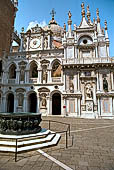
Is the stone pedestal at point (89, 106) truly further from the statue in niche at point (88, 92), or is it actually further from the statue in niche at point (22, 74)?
the statue in niche at point (22, 74)

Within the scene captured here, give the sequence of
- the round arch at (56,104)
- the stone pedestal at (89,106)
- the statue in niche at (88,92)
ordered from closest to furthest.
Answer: the stone pedestal at (89,106), the statue in niche at (88,92), the round arch at (56,104)

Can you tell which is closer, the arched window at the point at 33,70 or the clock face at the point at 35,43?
the arched window at the point at 33,70

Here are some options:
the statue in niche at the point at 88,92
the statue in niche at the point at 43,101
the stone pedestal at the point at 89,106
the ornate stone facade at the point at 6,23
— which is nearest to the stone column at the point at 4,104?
the statue in niche at the point at 43,101

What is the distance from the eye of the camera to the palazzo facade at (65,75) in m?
18.1

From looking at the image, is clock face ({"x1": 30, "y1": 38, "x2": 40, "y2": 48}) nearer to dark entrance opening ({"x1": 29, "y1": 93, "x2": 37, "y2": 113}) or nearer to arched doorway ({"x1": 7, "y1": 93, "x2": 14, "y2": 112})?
dark entrance opening ({"x1": 29, "y1": 93, "x2": 37, "y2": 113})

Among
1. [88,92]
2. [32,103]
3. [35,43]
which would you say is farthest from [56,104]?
[35,43]

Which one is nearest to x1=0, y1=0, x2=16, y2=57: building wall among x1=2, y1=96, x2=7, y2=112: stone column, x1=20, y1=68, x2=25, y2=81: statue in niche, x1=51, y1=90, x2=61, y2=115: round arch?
x1=20, y1=68, x2=25, y2=81: statue in niche

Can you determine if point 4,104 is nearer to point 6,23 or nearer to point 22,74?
point 22,74

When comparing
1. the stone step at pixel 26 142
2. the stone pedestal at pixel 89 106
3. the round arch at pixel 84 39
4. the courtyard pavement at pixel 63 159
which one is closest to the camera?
the courtyard pavement at pixel 63 159

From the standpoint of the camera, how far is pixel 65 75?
19.4 metres

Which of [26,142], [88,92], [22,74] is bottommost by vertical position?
[26,142]

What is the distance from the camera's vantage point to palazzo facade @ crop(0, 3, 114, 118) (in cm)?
1809

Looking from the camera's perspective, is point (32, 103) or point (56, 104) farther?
point (32, 103)

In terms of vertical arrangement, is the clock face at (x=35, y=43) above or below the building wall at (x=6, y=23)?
below
